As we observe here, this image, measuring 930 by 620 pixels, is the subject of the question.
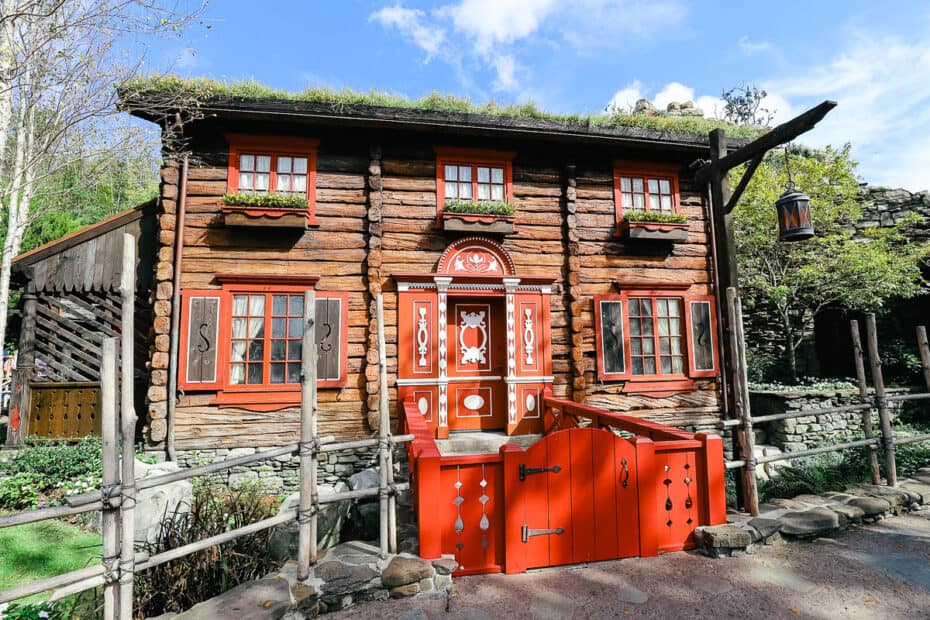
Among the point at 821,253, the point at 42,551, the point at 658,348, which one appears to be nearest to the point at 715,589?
the point at 658,348

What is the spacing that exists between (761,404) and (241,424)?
37.9 feet

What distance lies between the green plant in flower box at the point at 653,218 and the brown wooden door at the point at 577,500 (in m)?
5.40

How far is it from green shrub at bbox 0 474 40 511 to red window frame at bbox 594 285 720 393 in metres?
8.85

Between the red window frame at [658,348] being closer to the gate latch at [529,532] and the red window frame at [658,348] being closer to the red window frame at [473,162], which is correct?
the red window frame at [473,162]

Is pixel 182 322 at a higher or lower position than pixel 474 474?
higher

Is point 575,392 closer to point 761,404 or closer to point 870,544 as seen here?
point 870,544

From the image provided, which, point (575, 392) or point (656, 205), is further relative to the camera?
point (656, 205)

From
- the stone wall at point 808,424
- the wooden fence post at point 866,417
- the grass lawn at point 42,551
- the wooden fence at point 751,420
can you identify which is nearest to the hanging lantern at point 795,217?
the wooden fence at point 751,420

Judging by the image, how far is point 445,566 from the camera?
3438mm

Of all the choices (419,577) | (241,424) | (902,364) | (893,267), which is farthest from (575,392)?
(902,364)

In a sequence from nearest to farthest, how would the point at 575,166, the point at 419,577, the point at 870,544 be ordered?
the point at 419,577, the point at 870,544, the point at 575,166

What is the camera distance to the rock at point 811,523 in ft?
14.0

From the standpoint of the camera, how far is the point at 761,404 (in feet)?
34.6

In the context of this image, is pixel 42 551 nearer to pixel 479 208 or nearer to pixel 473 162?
pixel 479 208
